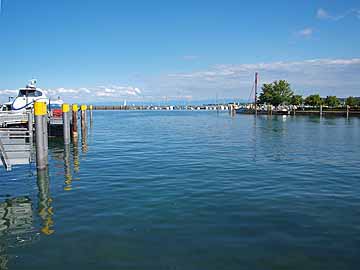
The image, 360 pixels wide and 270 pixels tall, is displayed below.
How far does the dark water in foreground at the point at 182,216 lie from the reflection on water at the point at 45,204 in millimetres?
31

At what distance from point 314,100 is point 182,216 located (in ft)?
305

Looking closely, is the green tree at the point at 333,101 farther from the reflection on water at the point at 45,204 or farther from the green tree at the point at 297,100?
the reflection on water at the point at 45,204

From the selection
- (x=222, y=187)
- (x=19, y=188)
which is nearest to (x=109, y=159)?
(x=19, y=188)

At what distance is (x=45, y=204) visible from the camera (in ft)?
34.2

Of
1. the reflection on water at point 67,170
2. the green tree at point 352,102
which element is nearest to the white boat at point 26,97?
Result: the reflection on water at point 67,170

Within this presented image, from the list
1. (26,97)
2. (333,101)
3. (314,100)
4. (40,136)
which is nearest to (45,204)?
(40,136)

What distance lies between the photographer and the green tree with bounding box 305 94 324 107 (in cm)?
9212

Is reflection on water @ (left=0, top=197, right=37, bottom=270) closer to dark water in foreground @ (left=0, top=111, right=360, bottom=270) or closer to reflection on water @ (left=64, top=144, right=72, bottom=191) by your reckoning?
dark water in foreground @ (left=0, top=111, right=360, bottom=270)

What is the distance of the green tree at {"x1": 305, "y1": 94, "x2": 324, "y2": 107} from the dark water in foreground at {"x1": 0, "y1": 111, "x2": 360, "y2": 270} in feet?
266

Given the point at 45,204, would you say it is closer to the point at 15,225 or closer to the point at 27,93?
the point at 15,225

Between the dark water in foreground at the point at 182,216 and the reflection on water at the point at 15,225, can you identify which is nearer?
the dark water in foreground at the point at 182,216

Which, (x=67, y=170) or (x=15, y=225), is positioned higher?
(x=67, y=170)

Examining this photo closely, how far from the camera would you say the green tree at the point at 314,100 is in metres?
92.1

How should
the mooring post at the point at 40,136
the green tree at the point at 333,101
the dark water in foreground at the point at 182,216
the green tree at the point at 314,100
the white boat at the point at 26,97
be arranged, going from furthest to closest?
the green tree at the point at 314,100, the green tree at the point at 333,101, the white boat at the point at 26,97, the mooring post at the point at 40,136, the dark water in foreground at the point at 182,216
